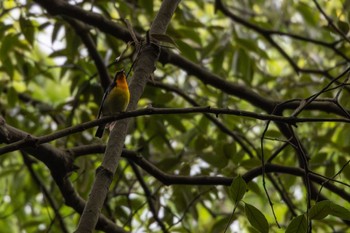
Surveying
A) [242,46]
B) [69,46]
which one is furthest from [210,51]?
[69,46]

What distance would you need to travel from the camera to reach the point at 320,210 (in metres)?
2.02

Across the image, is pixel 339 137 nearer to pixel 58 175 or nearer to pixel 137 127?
pixel 137 127

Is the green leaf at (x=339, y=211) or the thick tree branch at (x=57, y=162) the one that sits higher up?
the thick tree branch at (x=57, y=162)

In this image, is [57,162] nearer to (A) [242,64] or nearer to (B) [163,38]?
(B) [163,38]

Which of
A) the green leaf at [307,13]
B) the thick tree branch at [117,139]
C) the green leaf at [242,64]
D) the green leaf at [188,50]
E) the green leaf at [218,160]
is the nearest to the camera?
the thick tree branch at [117,139]

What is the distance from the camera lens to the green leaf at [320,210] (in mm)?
2010

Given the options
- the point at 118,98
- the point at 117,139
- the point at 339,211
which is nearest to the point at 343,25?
the point at 118,98

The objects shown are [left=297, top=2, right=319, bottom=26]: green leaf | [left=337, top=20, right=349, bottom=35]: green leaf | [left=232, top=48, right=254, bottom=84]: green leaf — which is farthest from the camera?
[left=297, top=2, right=319, bottom=26]: green leaf

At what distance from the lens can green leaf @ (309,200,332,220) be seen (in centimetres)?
201

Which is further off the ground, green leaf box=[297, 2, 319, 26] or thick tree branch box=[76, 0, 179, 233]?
green leaf box=[297, 2, 319, 26]

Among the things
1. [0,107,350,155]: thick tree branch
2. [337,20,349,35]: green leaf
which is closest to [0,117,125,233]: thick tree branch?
[0,107,350,155]: thick tree branch

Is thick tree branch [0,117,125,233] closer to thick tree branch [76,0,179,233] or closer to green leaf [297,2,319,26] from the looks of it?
thick tree branch [76,0,179,233]

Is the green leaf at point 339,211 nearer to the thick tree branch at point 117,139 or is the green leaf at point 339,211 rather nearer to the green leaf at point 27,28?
the thick tree branch at point 117,139

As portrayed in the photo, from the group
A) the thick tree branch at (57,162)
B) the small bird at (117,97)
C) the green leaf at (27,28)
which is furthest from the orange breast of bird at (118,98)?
the green leaf at (27,28)
